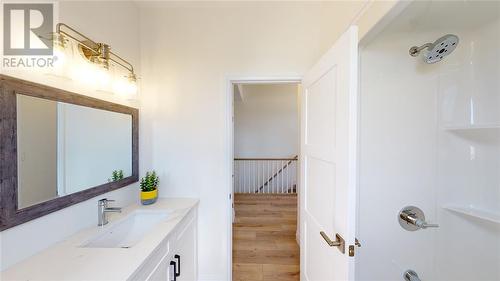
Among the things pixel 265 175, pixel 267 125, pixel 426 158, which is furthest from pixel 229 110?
pixel 267 125

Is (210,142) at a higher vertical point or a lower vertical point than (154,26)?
lower

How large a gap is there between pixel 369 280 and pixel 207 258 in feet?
4.50

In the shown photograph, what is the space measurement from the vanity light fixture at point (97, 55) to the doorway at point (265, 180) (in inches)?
58.2

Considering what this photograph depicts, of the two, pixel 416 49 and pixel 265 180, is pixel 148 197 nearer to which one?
pixel 416 49

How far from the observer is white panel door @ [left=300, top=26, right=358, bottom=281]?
911mm

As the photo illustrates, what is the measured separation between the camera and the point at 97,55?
1.29 meters

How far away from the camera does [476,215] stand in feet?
4.03

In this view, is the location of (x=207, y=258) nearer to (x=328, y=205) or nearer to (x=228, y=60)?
(x=328, y=205)

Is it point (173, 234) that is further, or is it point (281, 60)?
point (281, 60)

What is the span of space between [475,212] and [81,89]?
2.63 m

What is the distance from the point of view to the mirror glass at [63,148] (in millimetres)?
946

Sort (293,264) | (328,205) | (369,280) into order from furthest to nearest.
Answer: (293,264)
(369,280)
(328,205)

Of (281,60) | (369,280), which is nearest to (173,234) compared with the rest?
(369,280)

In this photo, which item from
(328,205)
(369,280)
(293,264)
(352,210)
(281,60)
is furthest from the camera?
(293,264)
